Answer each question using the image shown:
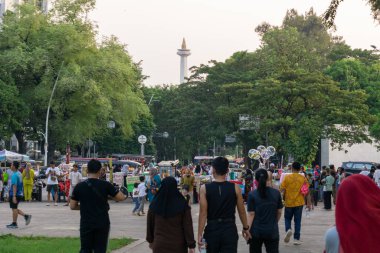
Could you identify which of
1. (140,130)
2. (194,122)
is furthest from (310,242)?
(140,130)

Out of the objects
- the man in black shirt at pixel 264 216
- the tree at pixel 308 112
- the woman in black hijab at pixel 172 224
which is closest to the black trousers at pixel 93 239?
the woman in black hijab at pixel 172 224

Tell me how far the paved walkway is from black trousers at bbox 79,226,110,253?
4.31 metres

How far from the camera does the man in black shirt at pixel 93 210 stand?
10.4m

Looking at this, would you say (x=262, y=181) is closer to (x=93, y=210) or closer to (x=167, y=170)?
(x=93, y=210)

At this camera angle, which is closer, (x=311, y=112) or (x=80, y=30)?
(x=311, y=112)

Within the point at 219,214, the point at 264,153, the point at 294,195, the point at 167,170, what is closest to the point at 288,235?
the point at 294,195

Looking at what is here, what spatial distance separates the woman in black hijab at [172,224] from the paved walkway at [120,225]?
18.3 feet

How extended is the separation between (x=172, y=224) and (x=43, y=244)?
6.70 meters

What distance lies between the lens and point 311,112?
173 feet

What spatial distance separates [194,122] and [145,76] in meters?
25.5

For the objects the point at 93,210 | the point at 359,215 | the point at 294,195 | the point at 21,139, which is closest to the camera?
the point at 359,215

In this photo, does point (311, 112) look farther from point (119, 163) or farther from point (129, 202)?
point (129, 202)

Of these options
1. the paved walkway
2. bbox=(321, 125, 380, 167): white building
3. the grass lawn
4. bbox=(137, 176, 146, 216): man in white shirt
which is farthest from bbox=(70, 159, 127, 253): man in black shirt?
bbox=(321, 125, 380, 167): white building

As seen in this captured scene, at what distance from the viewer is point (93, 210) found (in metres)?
10.4
